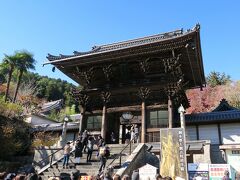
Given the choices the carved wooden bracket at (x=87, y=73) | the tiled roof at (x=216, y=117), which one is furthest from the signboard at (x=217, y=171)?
the carved wooden bracket at (x=87, y=73)

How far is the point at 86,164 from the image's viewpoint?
1527 centimetres

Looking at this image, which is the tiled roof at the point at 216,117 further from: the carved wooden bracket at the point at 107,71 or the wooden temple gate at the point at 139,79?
the carved wooden bracket at the point at 107,71

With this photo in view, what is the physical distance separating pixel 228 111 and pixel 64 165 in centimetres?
1338

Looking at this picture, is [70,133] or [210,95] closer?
[70,133]

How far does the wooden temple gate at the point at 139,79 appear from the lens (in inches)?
762

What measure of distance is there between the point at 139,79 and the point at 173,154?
34.7 ft

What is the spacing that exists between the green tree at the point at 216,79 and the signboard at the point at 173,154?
37.6 metres

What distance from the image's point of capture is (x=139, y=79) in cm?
2200

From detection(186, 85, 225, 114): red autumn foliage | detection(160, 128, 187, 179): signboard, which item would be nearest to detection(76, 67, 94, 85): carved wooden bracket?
detection(160, 128, 187, 179): signboard

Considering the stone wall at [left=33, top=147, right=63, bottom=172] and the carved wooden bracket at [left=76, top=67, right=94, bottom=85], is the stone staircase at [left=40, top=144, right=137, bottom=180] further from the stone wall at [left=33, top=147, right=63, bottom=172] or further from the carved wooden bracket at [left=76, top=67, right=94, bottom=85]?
the carved wooden bracket at [left=76, top=67, right=94, bottom=85]

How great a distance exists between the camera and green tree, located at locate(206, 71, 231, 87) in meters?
48.3

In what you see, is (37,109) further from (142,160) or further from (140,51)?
(142,160)

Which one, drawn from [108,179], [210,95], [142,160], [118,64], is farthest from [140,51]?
[210,95]

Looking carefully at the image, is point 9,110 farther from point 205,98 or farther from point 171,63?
point 205,98
